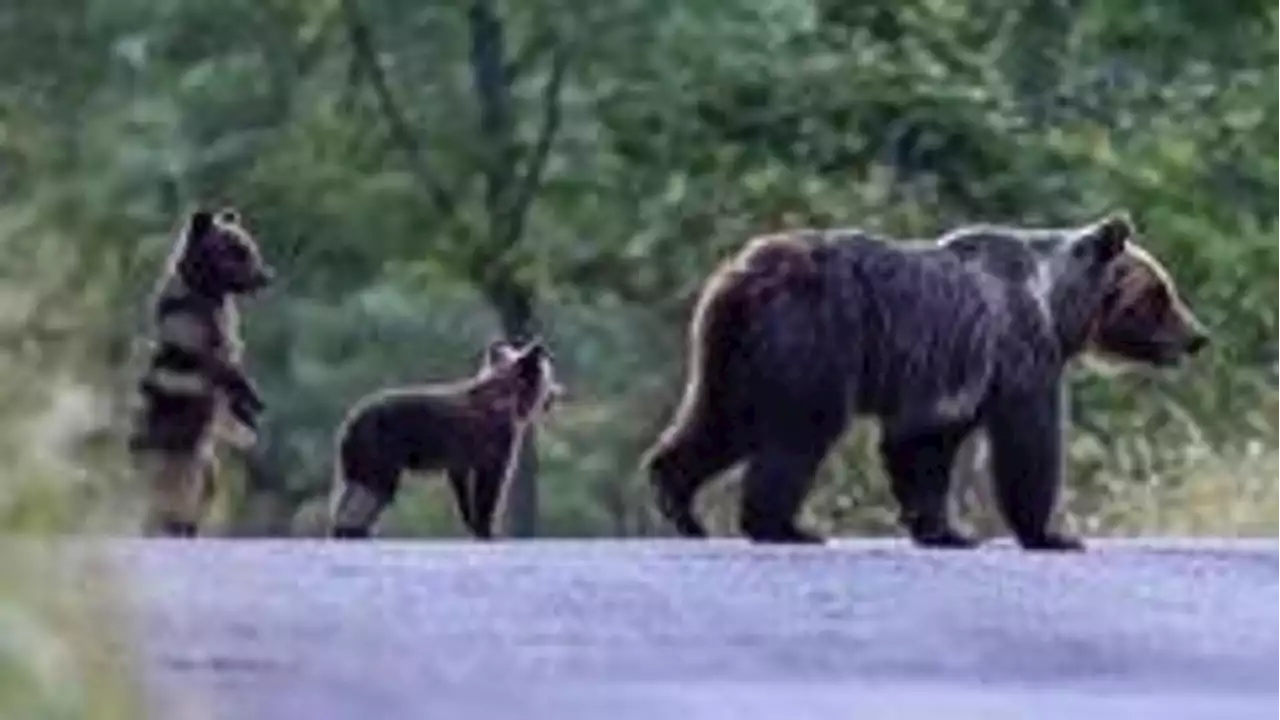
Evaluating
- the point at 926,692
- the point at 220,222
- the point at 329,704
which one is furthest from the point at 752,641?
the point at 220,222

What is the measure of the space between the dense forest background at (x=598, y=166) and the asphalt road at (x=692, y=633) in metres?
15.3

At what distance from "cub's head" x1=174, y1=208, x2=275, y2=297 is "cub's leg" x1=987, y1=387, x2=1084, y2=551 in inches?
184

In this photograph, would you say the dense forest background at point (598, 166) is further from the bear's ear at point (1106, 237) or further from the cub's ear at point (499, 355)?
the bear's ear at point (1106, 237)

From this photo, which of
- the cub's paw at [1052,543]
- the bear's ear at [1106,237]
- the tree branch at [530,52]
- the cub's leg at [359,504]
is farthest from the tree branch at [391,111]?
the cub's paw at [1052,543]

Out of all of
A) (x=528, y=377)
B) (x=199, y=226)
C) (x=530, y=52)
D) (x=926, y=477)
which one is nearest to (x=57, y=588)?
(x=926, y=477)

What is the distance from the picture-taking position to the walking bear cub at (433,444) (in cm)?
2222

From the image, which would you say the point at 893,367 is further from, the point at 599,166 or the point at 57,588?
the point at 599,166

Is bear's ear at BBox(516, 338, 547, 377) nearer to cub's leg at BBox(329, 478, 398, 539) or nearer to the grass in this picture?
cub's leg at BBox(329, 478, 398, 539)

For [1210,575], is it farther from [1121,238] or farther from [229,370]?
[229,370]

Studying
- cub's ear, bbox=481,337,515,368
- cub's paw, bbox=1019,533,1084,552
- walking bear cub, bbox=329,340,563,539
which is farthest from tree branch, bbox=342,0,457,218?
cub's paw, bbox=1019,533,1084,552

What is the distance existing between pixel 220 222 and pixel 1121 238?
192 inches

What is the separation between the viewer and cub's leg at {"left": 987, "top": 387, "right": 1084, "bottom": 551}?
17938 millimetres

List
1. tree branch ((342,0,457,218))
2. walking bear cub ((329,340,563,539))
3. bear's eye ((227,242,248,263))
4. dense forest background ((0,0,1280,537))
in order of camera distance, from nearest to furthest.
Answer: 1. bear's eye ((227,242,248,263))
2. walking bear cub ((329,340,563,539))
3. dense forest background ((0,0,1280,537))
4. tree branch ((342,0,457,218))

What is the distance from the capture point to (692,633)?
12.6 m
